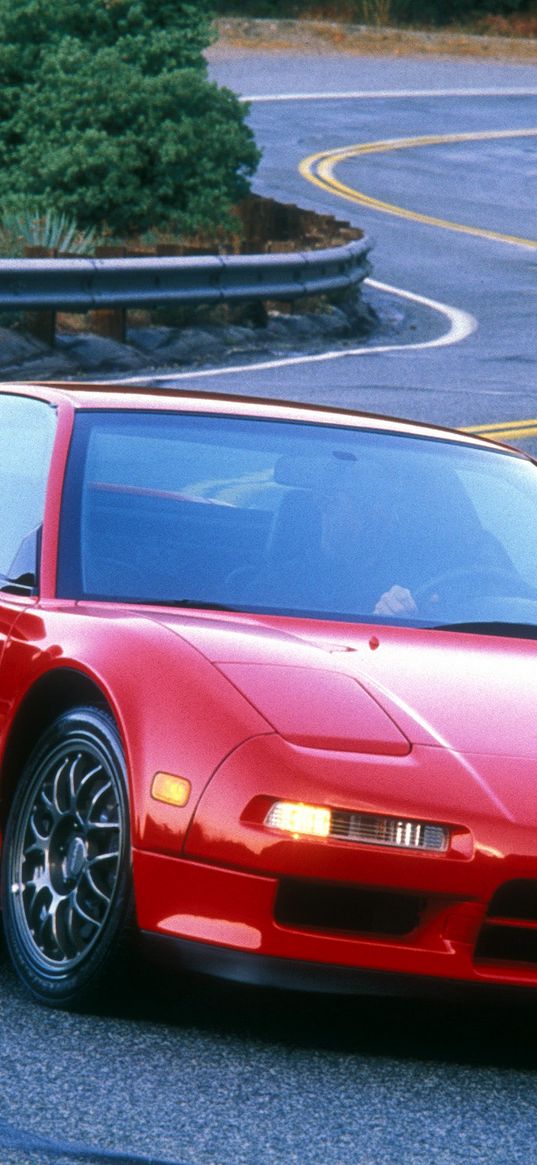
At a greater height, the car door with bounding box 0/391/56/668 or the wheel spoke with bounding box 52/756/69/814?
the car door with bounding box 0/391/56/668

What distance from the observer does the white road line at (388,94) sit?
4431cm

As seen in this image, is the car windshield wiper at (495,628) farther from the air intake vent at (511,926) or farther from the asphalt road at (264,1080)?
the air intake vent at (511,926)

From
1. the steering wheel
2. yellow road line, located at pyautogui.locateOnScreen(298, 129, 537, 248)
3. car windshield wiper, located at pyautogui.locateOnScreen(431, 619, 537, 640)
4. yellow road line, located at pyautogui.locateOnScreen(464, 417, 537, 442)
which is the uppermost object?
the steering wheel

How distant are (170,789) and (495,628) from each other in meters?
1.13

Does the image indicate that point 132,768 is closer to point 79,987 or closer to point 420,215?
point 79,987

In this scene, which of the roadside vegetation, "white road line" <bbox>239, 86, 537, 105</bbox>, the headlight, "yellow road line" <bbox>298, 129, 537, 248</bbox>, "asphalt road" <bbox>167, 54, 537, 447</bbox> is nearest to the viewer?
the headlight

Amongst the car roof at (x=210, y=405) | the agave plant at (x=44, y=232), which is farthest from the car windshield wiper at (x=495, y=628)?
the agave plant at (x=44, y=232)

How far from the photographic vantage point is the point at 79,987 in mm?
4039

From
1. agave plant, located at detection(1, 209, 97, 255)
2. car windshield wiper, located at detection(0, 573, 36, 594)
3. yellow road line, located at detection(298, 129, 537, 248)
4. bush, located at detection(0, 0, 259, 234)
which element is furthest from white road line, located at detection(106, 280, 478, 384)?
car windshield wiper, located at detection(0, 573, 36, 594)

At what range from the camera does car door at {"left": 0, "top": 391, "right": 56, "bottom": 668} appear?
488 cm

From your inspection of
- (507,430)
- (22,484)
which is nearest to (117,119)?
(507,430)

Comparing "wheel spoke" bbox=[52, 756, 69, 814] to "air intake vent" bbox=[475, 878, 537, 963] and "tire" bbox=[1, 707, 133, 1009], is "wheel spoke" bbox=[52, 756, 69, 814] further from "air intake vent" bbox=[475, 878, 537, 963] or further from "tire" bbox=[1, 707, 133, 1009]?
"air intake vent" bbox=[475, 878, 537, 963]

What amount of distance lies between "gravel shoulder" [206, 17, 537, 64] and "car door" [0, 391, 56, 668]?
4710 cm

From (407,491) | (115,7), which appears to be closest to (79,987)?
(407,491)
